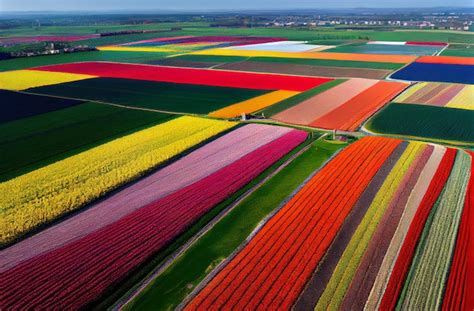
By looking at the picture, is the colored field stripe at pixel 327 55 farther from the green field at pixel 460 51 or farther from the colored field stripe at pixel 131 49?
the colored field stripe at pixel 131 49

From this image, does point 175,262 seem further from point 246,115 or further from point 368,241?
point 246,115

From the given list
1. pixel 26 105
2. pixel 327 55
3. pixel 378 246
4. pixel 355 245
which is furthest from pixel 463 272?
pixel 327 55

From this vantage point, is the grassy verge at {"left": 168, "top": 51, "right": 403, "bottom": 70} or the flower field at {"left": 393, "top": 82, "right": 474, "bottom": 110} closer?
the flower field at {"left": 393, "top": 82, "right": 474, "bottom": 110}

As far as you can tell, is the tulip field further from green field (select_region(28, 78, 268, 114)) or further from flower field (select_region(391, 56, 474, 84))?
flower field (select_region(391, 56, 474, 84))

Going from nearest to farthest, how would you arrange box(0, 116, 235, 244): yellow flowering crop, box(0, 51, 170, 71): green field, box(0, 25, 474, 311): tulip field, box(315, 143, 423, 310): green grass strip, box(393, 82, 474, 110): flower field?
box(315, 143, 423, 310): green grass strip
box(0, 25, 474, 311): tulip field
box(0, 116, 235, 244): yellow flowering crop
box(393, 82, 474, 110): flower field
box(0, 51, 170, 71): green field

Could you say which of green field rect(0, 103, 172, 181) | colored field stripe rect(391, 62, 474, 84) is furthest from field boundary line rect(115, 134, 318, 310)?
colored field stripe rect(391, 62, 474, 84)

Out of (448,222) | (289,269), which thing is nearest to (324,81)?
(448,222)

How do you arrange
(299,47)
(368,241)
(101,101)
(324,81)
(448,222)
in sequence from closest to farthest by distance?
(368,241), (448,222), (101,101), (324,81), (299,47)
